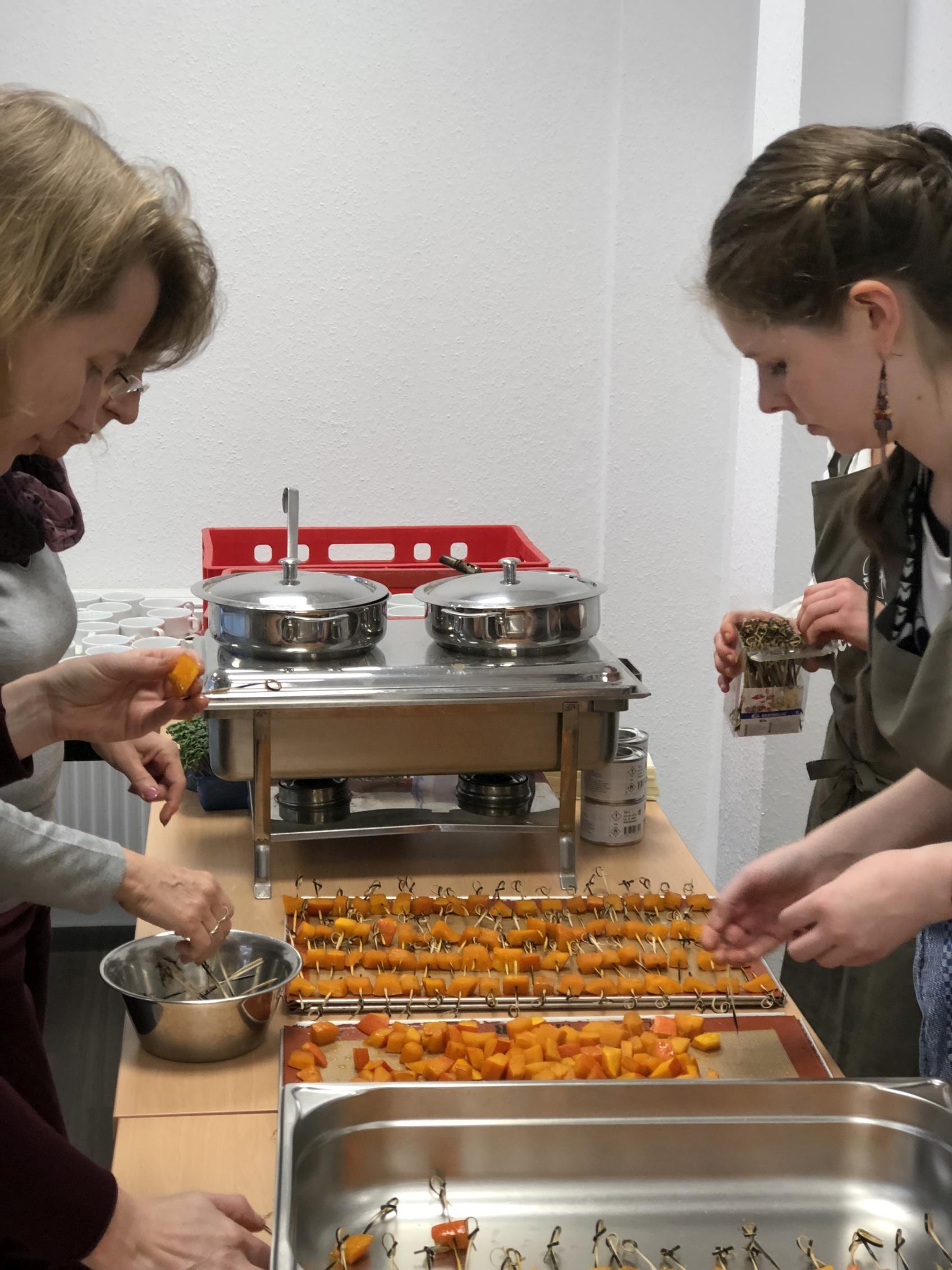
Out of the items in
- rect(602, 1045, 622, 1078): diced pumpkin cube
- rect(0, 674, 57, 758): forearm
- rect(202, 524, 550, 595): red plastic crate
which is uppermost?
rect(202, 524, 550, 595): red plastic crate

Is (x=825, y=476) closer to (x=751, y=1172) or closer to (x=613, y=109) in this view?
(x=613, y=109)

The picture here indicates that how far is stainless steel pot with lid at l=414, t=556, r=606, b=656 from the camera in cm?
203

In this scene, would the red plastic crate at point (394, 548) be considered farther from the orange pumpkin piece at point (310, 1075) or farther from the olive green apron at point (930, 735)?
the orange pumpkin piece at point (310, 1075)

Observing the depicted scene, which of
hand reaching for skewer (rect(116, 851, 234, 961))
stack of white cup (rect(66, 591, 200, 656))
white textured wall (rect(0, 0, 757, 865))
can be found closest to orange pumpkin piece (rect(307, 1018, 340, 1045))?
hand reaching for skewer (rect(116, 851, 234, 961))

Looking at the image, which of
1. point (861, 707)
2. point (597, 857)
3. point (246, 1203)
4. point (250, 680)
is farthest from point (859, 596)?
point (246, 1203)

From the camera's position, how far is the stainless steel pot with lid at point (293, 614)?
6.54ft

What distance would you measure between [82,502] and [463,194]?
121cm

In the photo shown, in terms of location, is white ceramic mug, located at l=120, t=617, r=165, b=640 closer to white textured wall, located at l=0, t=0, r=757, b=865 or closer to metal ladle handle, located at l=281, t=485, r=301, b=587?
white textured wall, located at l=0, t=0, r=757, b=865

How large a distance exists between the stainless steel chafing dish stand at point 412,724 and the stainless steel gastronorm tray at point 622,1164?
0.79 metres

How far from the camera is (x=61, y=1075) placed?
3080 millimetres

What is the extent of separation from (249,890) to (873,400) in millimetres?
1127

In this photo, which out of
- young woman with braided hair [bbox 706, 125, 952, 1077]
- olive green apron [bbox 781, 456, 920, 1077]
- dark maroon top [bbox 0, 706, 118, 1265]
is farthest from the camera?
olive green apron [bbox 781, 456, 920, 1077]

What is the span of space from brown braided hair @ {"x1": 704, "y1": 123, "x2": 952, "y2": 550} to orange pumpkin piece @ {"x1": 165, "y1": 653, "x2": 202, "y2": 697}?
2.56 ft

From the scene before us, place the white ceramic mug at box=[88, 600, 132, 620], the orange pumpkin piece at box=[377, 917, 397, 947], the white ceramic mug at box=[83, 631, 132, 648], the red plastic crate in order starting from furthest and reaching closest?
1. the white ceramic mug at box=[88, 600, 132, 620]
2. the white ceramic mug at box=[83, 631, 132, 648]
3. the red plastic crate
4. the orange pumpkin piece at box=[377, 917, 397, 947]
